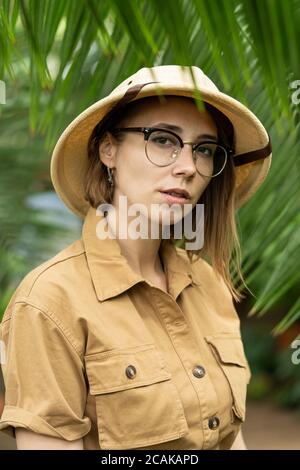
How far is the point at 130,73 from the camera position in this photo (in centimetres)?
167

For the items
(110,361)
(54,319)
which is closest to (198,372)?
(110,361)

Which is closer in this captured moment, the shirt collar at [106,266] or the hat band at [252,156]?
the shirt collar at [106,266]

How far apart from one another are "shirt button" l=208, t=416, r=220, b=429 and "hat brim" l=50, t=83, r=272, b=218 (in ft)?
1.68

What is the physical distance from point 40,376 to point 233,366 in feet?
1.56

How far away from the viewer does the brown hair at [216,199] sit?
1705 millimetres

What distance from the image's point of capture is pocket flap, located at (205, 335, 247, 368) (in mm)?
1700

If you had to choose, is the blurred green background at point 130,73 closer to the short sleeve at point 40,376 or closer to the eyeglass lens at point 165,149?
the eyeglass lens at point 165,149

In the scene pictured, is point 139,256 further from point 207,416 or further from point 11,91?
point 11,91

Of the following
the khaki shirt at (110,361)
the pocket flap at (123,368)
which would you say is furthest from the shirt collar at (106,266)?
the pocket flap at (123,368)

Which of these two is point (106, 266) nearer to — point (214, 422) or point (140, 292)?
point (140, 292)

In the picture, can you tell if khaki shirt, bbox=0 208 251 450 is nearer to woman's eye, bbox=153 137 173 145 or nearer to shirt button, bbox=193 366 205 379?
shirt button, bbox=193 366 205 379

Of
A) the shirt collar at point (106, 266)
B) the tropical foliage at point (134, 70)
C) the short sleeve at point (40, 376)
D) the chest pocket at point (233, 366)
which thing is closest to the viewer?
the tropical foliage at point (134, 70)

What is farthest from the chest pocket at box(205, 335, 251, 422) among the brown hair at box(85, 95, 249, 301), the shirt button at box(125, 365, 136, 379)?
the shirt button at box(125, 365, 136, 379)

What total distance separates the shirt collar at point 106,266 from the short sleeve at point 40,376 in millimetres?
148
